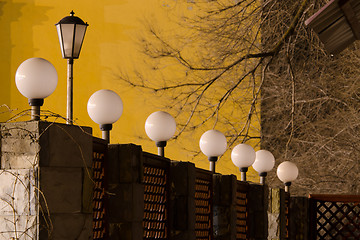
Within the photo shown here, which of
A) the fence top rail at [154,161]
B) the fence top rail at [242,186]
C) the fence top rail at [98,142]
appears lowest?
the fence top rail at [242,186]

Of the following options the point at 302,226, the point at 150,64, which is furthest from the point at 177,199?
the point at 150,64

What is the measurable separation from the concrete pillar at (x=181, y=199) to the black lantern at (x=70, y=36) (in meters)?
1.67

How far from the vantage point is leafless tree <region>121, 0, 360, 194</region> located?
14430 mm

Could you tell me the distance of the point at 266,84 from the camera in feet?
51.2

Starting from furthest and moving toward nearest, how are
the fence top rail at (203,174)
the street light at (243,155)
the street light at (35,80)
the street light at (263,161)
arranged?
the street light at (263,161) → the street light at (243,155) → the fence top rail at (203,174) → the street light at (35,80)

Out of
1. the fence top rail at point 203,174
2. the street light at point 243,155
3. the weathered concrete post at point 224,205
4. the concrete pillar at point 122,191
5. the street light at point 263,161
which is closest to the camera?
the concrete pillar at point 122,191

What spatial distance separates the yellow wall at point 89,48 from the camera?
16.3 metres

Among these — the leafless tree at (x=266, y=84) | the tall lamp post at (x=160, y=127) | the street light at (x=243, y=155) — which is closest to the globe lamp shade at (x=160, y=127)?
the tall lamp post at (x=160, y=127)

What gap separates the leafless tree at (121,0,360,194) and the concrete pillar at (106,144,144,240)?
9.87 meters

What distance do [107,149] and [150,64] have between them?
12.2 metres

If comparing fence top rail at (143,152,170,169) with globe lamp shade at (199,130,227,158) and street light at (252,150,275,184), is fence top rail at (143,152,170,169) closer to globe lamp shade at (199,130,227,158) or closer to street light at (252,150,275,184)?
globe lamp shade at (199,130,227,158)

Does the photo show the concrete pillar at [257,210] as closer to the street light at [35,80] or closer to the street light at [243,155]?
the street light at [243,155]

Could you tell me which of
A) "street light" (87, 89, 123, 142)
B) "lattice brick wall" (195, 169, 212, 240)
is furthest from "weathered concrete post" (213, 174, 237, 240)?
"street light" (87, 89, 123, 142)

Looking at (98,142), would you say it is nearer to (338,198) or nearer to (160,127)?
(160,127)
